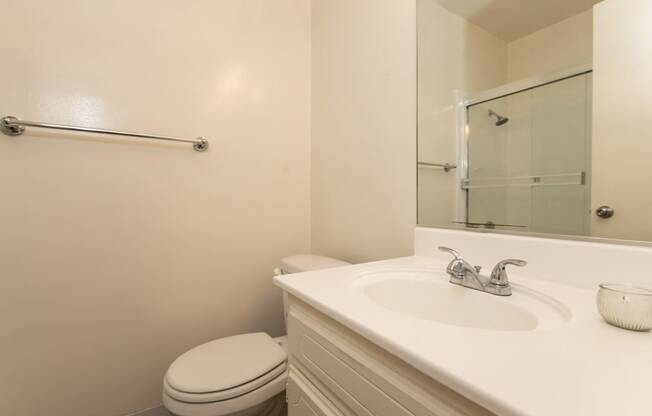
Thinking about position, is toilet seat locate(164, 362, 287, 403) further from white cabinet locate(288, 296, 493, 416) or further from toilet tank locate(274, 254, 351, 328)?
toilet tank locate(274, 254, 351, 328)

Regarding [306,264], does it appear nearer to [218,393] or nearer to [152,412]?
[218,393]

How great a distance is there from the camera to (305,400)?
2.21 ft

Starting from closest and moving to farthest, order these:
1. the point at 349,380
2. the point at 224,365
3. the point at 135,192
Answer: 1. the point at 349,380
2. the point at 224,365
3. the point at 135,192

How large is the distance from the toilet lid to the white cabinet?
0.85 ft

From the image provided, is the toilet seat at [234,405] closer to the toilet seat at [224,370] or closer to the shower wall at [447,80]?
the toilet seat at [224,370]

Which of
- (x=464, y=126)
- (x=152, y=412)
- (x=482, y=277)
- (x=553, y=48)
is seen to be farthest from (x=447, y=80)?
(x=152, y=412)

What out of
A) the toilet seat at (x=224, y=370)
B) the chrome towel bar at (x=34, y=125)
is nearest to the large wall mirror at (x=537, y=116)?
the toilet seat at (x=224, y=370)

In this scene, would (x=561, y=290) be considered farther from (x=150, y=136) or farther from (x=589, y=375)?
(x=150, y=136)

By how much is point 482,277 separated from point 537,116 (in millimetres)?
468

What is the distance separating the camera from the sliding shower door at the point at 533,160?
0.72 metres

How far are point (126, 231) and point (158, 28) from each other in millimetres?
863

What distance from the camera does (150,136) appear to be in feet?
3.93

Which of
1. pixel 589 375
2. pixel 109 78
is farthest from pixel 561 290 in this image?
pixel 109 78

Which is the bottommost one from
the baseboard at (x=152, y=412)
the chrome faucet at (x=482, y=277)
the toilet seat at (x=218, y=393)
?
the baseboard at (x=152, y=412)
